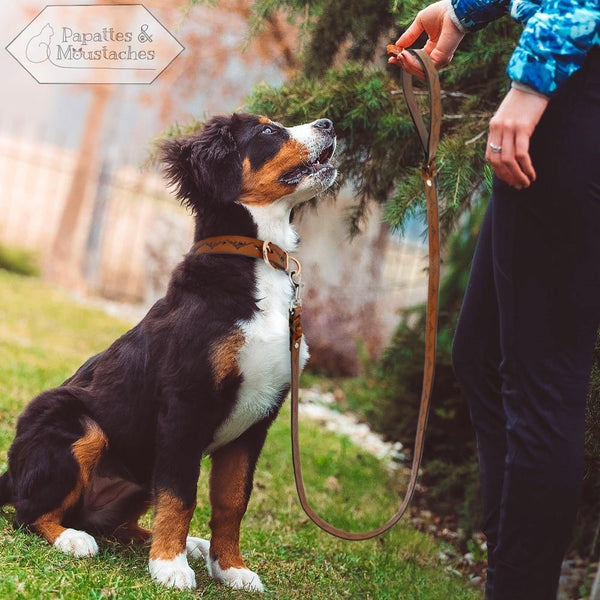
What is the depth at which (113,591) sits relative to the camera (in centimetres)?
233

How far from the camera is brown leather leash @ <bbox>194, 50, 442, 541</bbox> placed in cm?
218

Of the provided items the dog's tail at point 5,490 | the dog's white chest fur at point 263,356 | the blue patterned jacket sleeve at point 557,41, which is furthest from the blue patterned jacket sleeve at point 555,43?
the dog's tail at point 5,490

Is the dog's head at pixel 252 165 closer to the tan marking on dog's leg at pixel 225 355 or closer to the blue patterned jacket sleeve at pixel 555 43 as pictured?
the tan marking on dog's leg at pixel 225 355

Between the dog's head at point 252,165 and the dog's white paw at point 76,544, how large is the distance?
1136mm

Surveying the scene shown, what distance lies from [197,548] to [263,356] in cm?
87

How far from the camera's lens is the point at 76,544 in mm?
2648

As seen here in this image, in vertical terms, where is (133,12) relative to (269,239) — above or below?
above

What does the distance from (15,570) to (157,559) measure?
419 millimetres

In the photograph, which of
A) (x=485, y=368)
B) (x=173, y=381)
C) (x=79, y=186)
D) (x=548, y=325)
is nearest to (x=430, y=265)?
(x=485, y=368)

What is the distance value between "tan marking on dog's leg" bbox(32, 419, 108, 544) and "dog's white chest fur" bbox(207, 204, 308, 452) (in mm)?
369

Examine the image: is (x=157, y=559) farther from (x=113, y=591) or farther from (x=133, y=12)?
Result: (x=133, y=12)

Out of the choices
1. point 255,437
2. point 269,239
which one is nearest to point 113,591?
point 255,437

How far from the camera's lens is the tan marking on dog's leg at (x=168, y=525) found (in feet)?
8.36

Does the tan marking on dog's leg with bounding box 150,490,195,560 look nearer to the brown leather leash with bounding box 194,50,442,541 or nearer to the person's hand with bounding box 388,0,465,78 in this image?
the brown leather leash with bounding box 194,50,442,541
